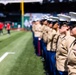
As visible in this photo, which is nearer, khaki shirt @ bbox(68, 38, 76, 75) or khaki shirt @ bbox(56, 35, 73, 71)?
khaki shirt @ bbox(68, 38, 76, 75)

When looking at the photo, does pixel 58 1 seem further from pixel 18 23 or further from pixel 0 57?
pixel 0 57

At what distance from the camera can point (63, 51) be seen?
566 centimetres

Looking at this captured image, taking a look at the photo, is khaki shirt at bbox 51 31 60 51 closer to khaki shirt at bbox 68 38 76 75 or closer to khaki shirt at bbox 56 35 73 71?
khaki shirt at bbox 56 35 73 71

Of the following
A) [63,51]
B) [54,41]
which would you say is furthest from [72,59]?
[54,41]

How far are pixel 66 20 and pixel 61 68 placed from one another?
1.11 m

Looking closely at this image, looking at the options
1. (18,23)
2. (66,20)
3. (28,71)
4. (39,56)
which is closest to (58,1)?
(18,23)

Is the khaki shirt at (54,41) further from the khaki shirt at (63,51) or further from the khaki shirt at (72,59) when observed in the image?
the khaki shirt at (72,59)

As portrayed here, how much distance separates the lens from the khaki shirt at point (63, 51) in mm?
5480

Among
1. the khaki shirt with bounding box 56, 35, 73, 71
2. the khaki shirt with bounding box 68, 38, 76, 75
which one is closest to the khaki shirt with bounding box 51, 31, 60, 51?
the khaki shirt with bounding box 56, 35, 73, 71

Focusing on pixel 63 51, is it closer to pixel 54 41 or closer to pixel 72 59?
pixel 72 59

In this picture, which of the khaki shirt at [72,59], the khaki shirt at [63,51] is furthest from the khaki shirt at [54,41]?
the khaki shirt at [72,59]

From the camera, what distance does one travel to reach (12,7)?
62.1 meters

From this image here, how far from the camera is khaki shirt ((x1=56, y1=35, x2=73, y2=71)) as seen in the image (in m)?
5.48

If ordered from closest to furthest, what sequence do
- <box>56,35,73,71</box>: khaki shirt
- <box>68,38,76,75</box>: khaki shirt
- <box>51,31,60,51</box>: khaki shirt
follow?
1. <box>68,38,76,75</box>: khaki shirt
2. <box>56,35,73,71</box>: khaki shirt
3. <box>51,31,60,51</box>: khaki shirt
